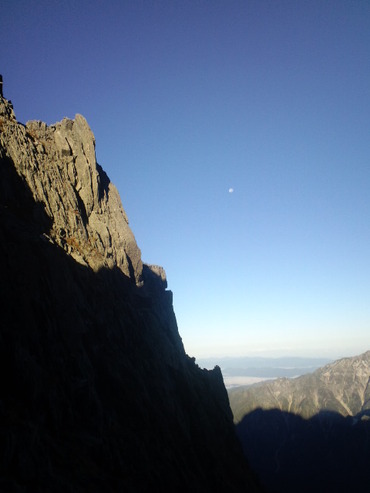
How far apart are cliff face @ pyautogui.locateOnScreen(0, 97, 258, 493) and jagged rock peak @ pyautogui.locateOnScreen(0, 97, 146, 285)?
0.62 ft

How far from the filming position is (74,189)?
1795 inches

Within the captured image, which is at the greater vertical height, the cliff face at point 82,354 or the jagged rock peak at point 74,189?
the jagged rock peak at point 74,189

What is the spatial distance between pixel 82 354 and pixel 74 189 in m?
26.3

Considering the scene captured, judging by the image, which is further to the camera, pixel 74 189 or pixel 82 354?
pixel 74 189

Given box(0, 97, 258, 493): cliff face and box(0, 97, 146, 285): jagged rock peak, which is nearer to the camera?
box(0, 97, 258, 493): cliff face

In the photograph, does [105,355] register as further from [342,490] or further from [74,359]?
[342,490]

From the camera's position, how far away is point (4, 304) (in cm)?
2422

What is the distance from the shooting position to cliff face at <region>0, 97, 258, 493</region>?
21297mm

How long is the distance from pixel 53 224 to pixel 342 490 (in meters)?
229

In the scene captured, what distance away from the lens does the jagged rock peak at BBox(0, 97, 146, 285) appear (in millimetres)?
37688

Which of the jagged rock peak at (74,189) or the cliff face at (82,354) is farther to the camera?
the jagged rock peak at (74,189)

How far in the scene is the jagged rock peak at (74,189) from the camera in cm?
3769

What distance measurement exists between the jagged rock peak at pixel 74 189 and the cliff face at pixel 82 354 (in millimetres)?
188

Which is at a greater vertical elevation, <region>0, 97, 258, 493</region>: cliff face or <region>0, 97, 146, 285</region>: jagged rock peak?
<region>0, 97, 146, 285</region>: jagged rock peak
